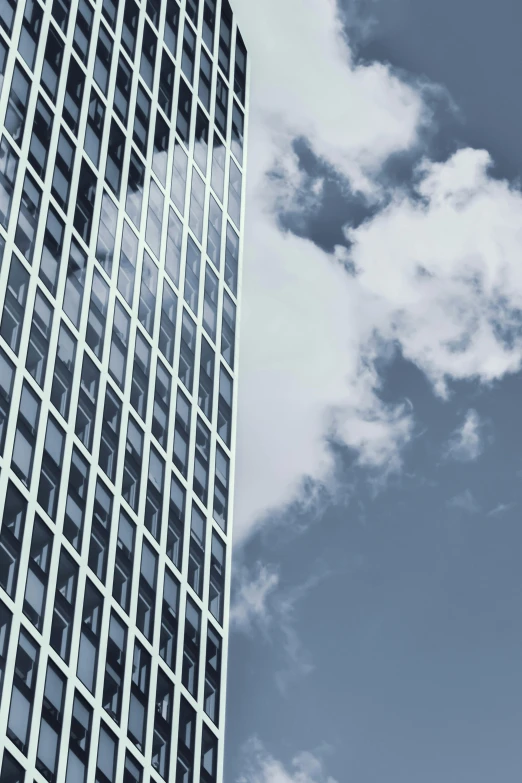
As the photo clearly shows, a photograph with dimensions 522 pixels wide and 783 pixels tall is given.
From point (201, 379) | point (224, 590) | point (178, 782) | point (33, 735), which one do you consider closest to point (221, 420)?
point (201, 379)

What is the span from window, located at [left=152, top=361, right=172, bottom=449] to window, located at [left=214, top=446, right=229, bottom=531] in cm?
638

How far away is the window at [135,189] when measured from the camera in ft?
303

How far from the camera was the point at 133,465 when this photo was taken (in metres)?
82.6

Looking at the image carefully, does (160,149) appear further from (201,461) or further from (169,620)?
(169,620)

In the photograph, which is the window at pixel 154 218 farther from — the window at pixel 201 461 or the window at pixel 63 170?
→ the window at pixel 201 461

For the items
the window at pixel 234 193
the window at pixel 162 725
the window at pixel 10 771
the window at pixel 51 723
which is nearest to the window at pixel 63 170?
the window at pixel 234 193

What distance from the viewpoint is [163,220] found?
96.9 metres

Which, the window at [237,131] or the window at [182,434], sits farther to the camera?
the window at [237,131]

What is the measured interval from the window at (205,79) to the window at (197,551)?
35.1 metres

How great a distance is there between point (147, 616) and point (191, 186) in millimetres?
36065

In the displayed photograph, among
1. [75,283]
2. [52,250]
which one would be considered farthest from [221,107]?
[52,250]

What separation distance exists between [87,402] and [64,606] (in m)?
13.3

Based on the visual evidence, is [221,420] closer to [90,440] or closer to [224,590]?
[224,590]

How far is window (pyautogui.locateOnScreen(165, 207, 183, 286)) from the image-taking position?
95938 mm
